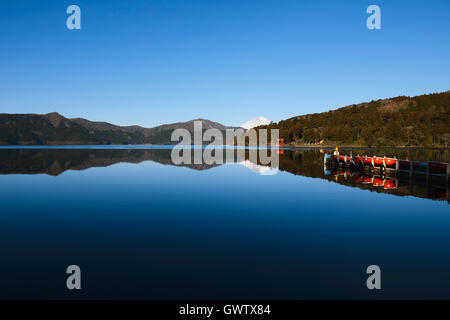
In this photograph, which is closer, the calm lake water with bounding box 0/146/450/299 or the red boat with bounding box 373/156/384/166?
the calm lake water with bounding box 0/146/450/299

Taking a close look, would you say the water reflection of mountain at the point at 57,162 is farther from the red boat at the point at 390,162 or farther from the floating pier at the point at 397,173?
the red boat at the point at 390,162

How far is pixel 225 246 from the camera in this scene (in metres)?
13.7

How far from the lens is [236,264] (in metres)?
11.5

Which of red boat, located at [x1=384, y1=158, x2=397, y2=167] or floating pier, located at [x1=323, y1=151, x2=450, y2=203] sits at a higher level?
red boat, located at [x1=384, y1=158, x2=397, y2=167]

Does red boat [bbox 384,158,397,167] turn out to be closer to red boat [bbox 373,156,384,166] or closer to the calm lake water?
red boat [bbox 373,156,384,166]

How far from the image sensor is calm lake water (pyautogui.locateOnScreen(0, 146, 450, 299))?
31.9 feet

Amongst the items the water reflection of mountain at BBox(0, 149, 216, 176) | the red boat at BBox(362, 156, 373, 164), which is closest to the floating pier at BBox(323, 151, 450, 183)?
the red boat at BBox(362, 156, 373, 164)

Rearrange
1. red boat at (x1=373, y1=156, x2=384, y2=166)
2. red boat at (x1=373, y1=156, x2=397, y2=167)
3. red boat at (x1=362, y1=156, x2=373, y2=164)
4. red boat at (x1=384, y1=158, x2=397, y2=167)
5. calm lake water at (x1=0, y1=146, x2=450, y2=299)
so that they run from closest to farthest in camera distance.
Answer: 1. calm lake water at (x1=0, y1=146, x2=450, y2=299)
2. red boat at (x1=384, y1=158, x2=397, y2=167)
3. red boat at (x1=373, y1=156, x2=397, y2=167)
4. red boat at (x1=373, y1=156, x2=384, y2=166)
5. red boat at (x1=362, y1=156, x2=373, y2=164)

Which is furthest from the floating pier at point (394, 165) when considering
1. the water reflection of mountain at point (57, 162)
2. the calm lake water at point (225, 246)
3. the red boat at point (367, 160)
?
the water reflection of mountain at point (57, 162)

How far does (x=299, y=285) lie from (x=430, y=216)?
14867 millimetres

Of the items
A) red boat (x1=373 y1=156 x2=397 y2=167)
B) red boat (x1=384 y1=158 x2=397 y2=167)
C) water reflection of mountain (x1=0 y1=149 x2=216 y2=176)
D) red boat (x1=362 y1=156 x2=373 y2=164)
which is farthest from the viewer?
water reflection of mountain (x1=0 y1=149 x2=216 y2=176)

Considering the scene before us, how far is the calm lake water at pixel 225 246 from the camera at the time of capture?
9.72 m
